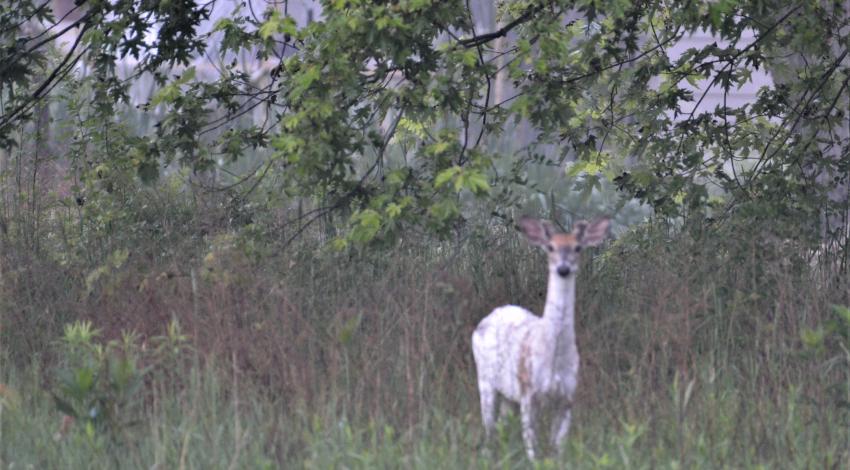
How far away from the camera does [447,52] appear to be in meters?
7.25

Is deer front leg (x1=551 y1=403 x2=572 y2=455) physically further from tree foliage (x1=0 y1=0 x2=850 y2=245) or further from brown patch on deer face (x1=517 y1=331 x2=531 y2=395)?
tree foliage (x1=0 y1=0 x2=850 y2=245)

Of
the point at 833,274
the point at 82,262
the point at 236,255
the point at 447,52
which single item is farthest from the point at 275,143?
the point at 833,274

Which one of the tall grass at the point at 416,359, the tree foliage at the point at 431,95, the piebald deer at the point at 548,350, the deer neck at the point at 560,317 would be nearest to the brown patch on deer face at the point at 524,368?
the piebald deer at the point at 548,350

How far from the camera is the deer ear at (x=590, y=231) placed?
17.4 feet

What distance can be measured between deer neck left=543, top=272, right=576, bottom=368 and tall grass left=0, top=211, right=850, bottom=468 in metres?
0.42

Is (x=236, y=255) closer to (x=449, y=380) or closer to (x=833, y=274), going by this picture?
(x=449, y=380)

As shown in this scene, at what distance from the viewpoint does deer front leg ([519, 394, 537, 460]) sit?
532 cm

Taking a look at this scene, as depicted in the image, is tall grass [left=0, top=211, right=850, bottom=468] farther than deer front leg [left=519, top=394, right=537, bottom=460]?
Yes

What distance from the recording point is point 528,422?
17.6 ft

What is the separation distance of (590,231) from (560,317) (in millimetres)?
448

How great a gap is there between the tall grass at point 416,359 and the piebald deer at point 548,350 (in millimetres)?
162

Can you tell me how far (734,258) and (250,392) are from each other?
10.9ft

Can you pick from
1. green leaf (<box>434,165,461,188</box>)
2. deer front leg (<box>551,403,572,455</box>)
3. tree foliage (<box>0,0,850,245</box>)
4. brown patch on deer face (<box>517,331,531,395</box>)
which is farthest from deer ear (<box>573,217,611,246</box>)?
green leaf (<box>434,165,461,188</box>)

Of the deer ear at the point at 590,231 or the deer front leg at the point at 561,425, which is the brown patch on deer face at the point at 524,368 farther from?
the deer ear at the point at 590,231
